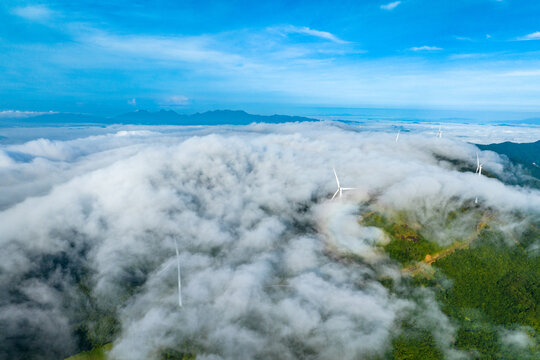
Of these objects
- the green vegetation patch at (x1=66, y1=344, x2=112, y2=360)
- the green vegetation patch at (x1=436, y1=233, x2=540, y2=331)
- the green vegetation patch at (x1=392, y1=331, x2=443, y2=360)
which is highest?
the green vegetation patch at (x1=436, y1=233, x2=540, y2=331)

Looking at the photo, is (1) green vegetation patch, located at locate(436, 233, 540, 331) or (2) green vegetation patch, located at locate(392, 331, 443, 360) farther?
(1) green vegetation patch, located at locate(436, 233, 540, 331)

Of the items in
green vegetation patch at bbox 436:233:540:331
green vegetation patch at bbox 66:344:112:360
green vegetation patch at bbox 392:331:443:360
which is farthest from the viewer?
green vegetation patch at bbox 436:233:540:331

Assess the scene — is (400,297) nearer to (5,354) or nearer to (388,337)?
(388,337)

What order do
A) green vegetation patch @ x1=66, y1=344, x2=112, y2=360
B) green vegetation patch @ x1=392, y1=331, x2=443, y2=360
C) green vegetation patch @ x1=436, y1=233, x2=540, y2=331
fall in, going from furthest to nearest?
green vegetation patch @ x1=436, y1=233, x2=540, y2=331
green vegetation patch @ x1=66, y1=344, x2=112, y2=360
green vegetation patch @ x1=392, y1=331, x2=443, y2=360

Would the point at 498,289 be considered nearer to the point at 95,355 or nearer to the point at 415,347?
the point at 415,347

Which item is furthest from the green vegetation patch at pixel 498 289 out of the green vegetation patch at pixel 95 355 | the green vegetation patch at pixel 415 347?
the green vegetation patch at pixel 95 355

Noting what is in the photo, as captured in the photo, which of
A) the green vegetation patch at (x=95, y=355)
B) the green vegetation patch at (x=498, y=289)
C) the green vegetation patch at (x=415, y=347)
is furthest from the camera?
the green vegetation patch at (x=498, y=289)

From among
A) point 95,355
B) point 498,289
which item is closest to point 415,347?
point 498,289

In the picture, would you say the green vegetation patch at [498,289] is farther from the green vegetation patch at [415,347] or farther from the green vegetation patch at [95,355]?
the green vegetation patch at [95,355]

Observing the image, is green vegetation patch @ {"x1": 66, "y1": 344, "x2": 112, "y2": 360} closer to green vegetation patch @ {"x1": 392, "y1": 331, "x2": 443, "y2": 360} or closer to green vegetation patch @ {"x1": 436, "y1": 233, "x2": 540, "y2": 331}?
green vegetation patch @ {"x1": 392, "y1": 331, "x2": 443, "y2": 360}

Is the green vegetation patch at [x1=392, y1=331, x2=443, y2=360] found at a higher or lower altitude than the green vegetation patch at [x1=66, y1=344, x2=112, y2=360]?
higher

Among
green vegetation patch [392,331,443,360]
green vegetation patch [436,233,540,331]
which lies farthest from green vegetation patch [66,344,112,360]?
green vegetation patch [436,233,540,331]
